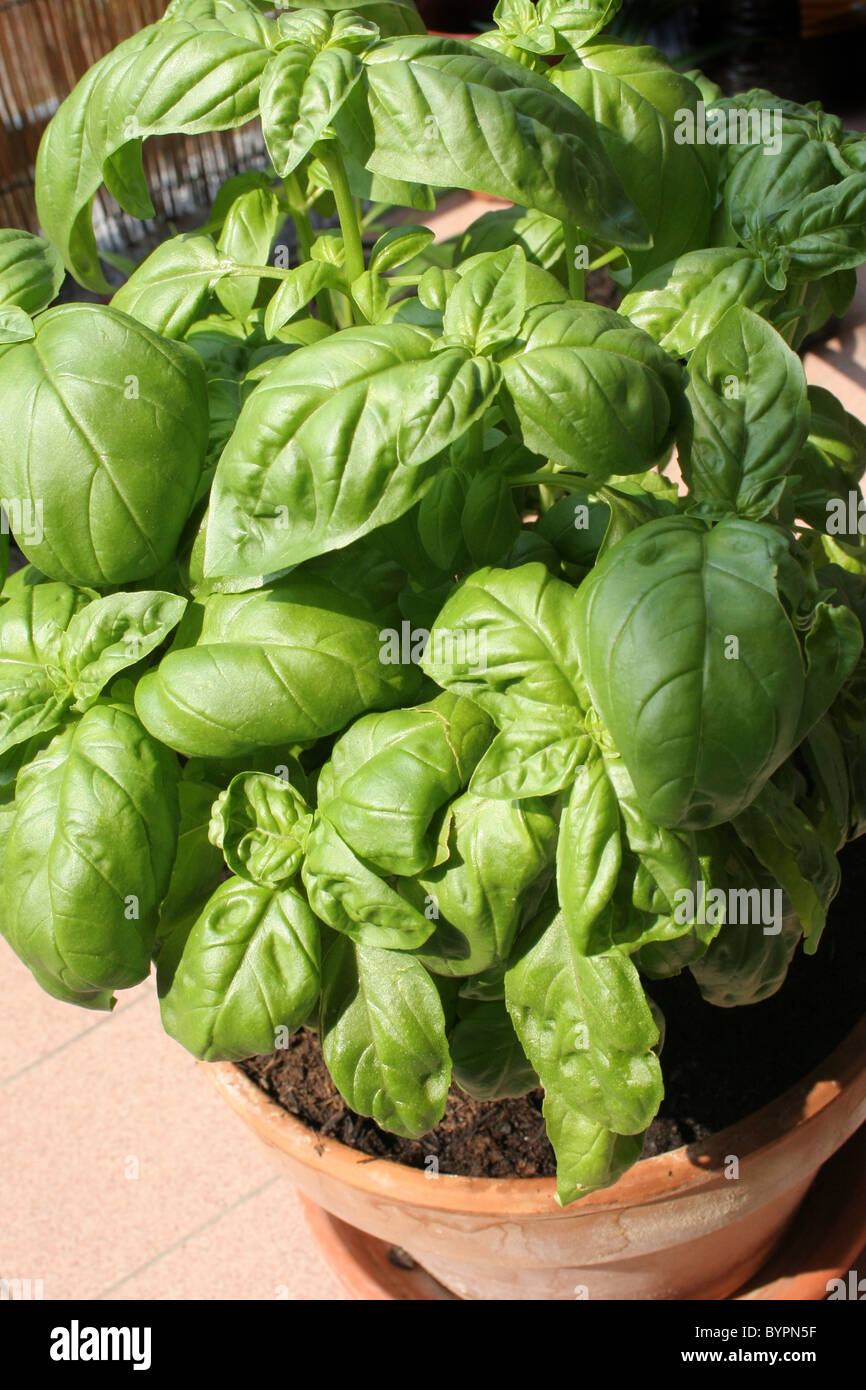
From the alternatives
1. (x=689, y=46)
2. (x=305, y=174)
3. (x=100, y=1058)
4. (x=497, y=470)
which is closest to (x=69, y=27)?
(x=689, y=46)

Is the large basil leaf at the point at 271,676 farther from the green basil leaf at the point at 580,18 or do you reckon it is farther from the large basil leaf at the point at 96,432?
the green basil leaf at the point at 580,18

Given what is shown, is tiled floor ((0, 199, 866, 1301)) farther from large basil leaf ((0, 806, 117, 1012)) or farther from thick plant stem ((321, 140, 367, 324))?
thick plant stem ((321, 140, 367, 324))

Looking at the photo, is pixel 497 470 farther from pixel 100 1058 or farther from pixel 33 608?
pixel 100 1058

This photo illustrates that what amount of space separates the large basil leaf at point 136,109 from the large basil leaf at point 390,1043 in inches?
19.3

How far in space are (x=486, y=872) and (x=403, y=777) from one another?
65 millimetres

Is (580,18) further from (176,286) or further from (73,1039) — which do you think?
(73,1039)

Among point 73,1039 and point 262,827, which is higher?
point 262,827

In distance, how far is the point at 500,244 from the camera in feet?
2.84

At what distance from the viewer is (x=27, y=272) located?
2.51 feet

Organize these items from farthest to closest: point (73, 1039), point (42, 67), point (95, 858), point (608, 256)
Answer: point (42, 67) → point (73, 1039) → point (608, 256) → point (95, 858)

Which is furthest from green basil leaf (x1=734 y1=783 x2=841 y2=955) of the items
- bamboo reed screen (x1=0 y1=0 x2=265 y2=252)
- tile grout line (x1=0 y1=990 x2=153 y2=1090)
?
bamboo reed screen (x1=0 y1=0 x2=265 y2=252)

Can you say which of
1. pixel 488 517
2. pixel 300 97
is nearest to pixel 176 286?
pixel 300 97

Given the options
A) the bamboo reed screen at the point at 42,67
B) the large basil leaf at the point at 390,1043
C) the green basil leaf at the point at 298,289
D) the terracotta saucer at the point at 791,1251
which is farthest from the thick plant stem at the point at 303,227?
the bamboo reed screen at the point at 42,67

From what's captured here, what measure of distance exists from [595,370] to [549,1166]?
583 mm
